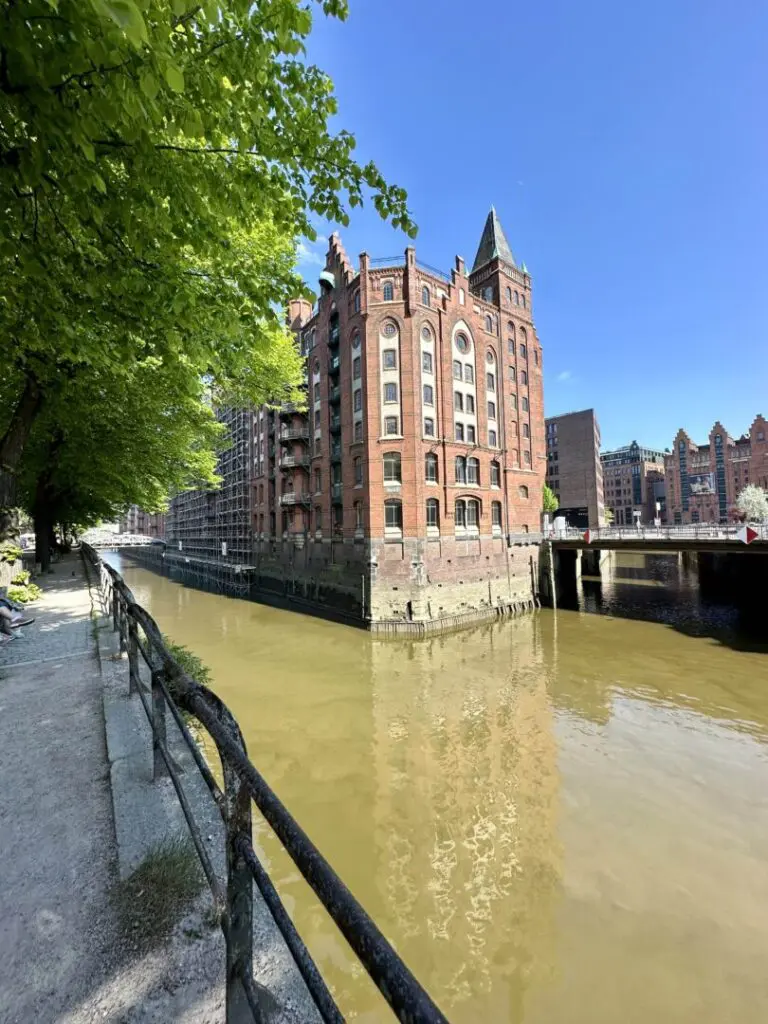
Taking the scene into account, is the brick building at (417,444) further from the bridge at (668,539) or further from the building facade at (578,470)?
the building facade at (578,470)

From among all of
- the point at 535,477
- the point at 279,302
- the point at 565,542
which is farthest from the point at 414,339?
the point at 279,302

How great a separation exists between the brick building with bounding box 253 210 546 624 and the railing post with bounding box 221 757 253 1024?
77.4ft

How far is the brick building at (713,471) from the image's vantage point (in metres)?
79.4

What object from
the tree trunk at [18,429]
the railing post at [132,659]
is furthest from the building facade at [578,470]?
the railing post at [132,659]

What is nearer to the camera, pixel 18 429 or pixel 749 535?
pixel 18 429

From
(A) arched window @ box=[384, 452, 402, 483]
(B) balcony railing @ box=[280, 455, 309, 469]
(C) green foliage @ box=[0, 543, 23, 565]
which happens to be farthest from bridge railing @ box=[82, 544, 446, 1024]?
(B) balcony railing @ box=[280, 455, 309, 469]

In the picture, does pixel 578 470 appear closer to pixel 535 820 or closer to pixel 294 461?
pixel 294 461

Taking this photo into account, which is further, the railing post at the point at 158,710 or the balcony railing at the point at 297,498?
the balcony railing at the point at 297,498

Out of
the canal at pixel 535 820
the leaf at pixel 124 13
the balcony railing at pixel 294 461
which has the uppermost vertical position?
the balcony railing at pixel 294 461

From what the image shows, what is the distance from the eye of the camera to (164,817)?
3096 mm

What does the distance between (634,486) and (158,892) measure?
120 m

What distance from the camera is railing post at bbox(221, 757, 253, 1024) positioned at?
1.66m

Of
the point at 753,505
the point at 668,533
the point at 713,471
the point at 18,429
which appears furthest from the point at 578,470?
the point at 18,429

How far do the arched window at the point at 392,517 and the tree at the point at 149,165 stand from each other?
2029 cm
